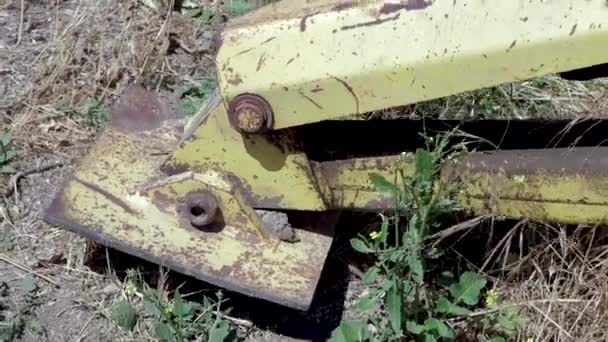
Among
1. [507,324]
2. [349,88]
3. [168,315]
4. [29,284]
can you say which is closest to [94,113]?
[29,284]

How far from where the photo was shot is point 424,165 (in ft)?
8.24

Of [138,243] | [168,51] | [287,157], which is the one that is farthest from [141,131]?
[168,51]

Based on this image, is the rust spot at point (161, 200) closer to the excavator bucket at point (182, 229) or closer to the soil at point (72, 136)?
the excavator bucket at point (182, 229)

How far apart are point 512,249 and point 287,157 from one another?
2.30 ft

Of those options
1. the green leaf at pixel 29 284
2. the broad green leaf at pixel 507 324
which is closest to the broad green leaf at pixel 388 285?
the broad green leaf at pixel 507 324

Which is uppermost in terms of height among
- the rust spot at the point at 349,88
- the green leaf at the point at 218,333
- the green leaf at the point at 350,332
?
the rust spot at the point at 349,88

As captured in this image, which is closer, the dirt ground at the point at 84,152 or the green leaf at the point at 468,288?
the green leaf at the point at 468,288

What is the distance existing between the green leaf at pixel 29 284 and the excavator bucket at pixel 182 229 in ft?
0.85

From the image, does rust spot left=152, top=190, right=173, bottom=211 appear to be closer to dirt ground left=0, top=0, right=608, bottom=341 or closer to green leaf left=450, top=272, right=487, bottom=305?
dirt ground left=0, top=0, right=608, bottom=341

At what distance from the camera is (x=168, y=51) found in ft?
12.4

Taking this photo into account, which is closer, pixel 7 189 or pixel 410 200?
pixel 410 200

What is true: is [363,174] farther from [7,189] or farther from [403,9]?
[7,189]

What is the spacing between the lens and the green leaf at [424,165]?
8.23 ft

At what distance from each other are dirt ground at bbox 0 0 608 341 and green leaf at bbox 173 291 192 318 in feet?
0.59
